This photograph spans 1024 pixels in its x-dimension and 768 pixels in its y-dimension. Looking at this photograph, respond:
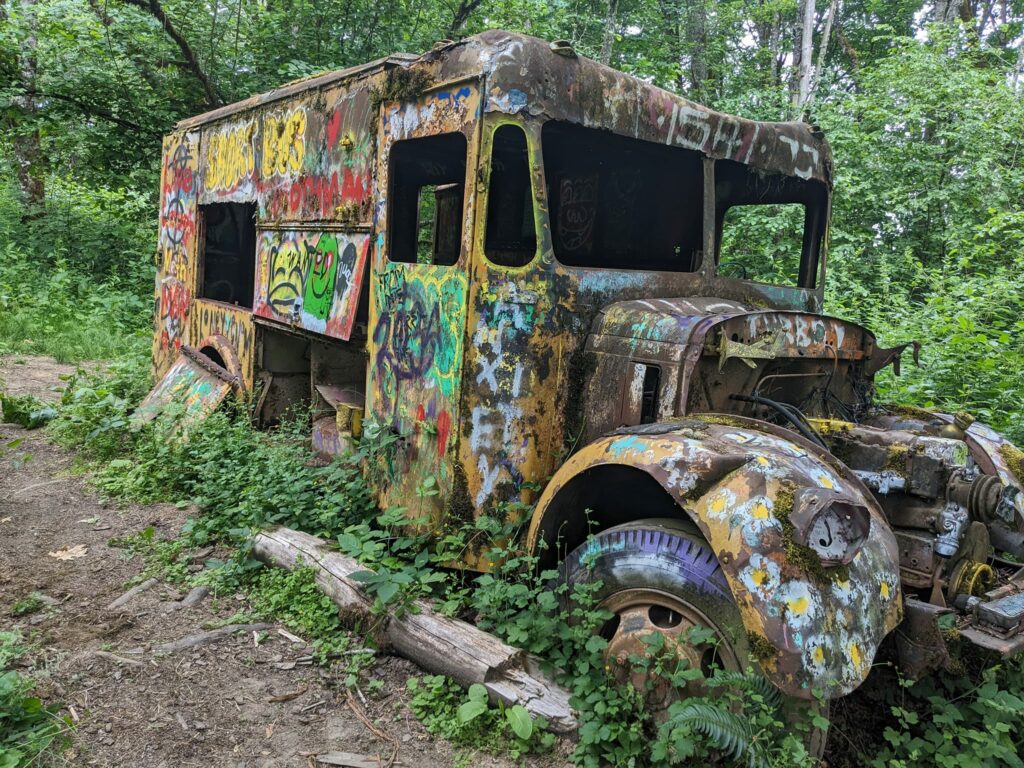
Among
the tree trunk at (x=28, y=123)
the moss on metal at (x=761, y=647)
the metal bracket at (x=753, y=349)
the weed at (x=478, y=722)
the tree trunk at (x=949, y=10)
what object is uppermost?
the tree trunk at (x=949, y=10)

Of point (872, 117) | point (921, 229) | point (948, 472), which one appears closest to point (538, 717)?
point (948, 472)

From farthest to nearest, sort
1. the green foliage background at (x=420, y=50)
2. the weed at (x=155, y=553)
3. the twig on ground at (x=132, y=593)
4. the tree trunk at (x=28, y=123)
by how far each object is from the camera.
Result: the tree trunk at (x=28, y=123)
the weed at (x=155, y=553)
the twig on ground at (x=132, y=593)
the green foliage background at (x=420, y=50)

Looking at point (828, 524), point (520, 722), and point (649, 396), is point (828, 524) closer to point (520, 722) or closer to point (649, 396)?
point (649, 396)

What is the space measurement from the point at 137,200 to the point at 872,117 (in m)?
11.6

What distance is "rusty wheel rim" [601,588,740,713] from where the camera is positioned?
8.71ft

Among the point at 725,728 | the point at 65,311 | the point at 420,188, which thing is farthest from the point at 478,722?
the point at 65,311

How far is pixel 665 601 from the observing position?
279 cm

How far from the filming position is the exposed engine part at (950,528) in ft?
9.46

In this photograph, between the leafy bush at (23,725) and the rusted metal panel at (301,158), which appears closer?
the leafy bush at (23,725)

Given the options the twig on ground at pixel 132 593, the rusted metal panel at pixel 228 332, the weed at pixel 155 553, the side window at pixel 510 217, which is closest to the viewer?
the twig on ground at pixel 132 593

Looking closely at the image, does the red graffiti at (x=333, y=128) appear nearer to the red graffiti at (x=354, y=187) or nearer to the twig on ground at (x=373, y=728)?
the red graffiti at (x=354, y=187)

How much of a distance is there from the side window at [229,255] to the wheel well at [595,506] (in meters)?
4.83

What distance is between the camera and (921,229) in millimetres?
10844

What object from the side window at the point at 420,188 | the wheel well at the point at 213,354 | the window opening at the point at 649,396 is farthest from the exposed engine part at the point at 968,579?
the wheel well at the point at 213,354
